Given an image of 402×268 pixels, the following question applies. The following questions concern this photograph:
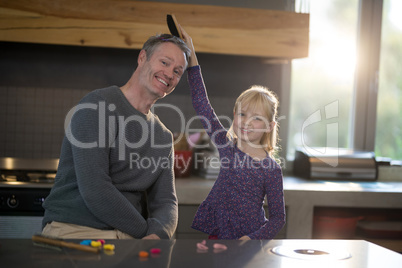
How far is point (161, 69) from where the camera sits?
65.8 inches

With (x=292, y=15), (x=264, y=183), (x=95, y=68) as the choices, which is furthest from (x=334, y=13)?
(x=264, y=183)

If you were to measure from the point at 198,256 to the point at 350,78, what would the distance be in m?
2.52

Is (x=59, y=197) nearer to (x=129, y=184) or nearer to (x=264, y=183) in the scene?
(x=129, y=184)

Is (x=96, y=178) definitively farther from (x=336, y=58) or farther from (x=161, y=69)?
(x=336, y=58)

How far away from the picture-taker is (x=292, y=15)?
102 inches

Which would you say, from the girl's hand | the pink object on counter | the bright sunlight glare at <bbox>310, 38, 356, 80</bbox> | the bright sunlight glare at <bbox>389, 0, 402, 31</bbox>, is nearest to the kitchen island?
the girl's hand

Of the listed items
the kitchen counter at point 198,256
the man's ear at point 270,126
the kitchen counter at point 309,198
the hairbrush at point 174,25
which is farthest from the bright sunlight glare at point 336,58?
the kitchen counter at point 198,256

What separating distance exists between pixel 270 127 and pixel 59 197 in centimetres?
81

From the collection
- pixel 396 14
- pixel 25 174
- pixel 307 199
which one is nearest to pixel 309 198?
pixel 307 199

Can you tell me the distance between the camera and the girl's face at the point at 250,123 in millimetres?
1742

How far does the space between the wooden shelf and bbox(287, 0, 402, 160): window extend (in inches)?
26.0

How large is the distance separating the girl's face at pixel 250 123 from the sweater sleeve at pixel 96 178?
0.51 metres

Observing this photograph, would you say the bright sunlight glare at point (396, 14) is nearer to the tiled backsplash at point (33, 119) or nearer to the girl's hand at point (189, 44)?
the girl's hand at point (189, 44)

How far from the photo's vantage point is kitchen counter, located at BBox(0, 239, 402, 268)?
0.97 meters
